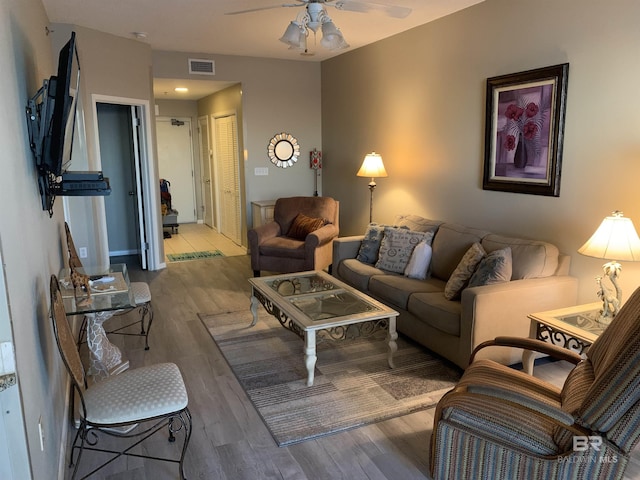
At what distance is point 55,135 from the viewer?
7.02 feet

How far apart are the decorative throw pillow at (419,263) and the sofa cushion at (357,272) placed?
267mm

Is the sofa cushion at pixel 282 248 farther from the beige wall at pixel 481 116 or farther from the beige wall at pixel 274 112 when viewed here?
the beige wall at pixel 274 112

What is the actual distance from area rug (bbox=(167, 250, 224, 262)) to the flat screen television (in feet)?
12.3

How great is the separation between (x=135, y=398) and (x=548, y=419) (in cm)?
171

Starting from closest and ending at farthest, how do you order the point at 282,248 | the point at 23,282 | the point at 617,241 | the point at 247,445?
1. the point at 23,282
2. the point at 247,445
3. the point at 617,241
4. the point at 282,248

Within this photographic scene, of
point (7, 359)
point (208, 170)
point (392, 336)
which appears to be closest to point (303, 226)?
point (392, 336)

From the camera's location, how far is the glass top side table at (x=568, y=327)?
2648mm

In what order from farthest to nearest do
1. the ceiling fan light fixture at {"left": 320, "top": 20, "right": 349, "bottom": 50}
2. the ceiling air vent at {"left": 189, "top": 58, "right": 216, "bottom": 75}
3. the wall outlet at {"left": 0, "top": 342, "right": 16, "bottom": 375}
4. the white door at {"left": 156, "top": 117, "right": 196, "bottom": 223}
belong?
1. the white door at {"left": 156, "top": 117, "right": 196, "bottom": 223}
2. the ceiling air vent at {"left": 189, "top": 58, "right": 216, "bottom": 75}
3. the ceiling fan light fixture at {"left": 320, "top": 20, "right": 349, "bottom": 50}
4. the wall outlet at {"left": 0, "top": 342, "right": 16, "bottom": 375}

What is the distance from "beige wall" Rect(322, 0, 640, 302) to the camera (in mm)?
3002

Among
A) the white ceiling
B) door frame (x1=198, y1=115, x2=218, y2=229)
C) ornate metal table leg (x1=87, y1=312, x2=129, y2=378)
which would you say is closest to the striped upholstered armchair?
ornate metal table leg (x1=87, y1=312, x2=129, y2=378)

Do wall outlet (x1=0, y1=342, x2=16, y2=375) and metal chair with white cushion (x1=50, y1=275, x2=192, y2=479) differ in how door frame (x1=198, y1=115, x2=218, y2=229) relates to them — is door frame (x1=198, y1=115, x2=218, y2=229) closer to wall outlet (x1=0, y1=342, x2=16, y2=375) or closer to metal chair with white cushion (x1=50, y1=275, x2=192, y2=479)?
metal chair with white cushion (x1=50, y1=275, x2=192, y2=479)

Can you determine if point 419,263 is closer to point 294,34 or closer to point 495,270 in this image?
point 495,270

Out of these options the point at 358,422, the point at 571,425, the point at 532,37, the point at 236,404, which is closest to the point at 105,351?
the point at 236,404

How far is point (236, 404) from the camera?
2.86 meters
